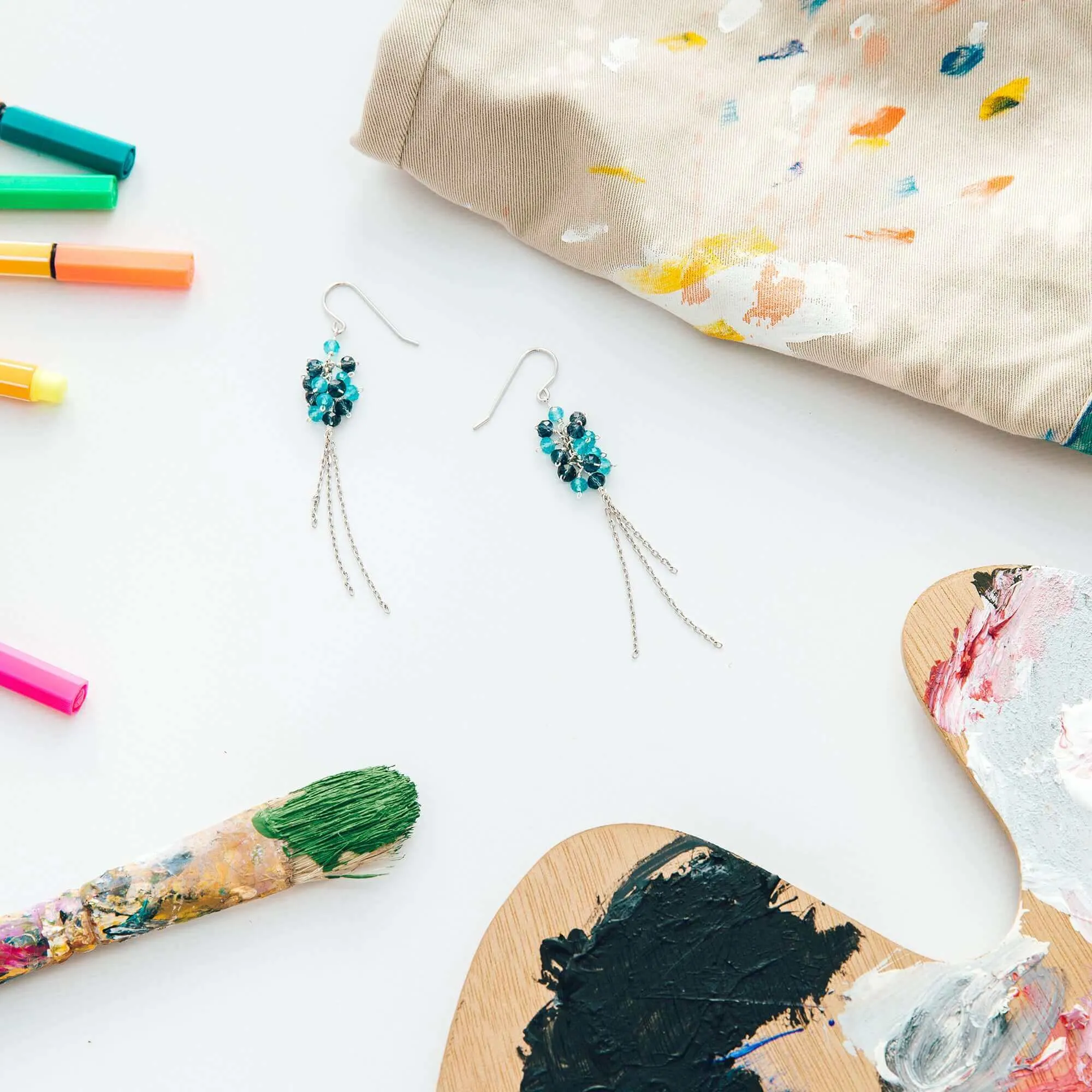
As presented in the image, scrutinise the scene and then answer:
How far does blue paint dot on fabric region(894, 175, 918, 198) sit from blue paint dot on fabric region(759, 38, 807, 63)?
113 millimetres

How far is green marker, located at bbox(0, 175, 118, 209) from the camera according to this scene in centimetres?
79

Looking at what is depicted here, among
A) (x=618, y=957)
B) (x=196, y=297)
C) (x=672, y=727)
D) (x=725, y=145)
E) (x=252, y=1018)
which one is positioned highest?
(x=725, y=145)

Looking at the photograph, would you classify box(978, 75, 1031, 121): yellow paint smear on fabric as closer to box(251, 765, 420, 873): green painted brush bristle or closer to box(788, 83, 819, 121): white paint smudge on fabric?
box(788, 83, 819, 121): white paint smudge on fabric

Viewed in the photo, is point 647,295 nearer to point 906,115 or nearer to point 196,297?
point 906,115

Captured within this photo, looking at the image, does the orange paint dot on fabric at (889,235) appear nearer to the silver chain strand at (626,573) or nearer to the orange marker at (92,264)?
the silver chain strand at (626,573)

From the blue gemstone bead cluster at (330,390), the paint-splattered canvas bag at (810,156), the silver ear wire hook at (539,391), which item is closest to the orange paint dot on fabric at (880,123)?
the paint-splattered canvas bag at (810,156)

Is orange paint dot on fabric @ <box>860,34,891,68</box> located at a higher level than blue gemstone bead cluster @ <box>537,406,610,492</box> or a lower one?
higher

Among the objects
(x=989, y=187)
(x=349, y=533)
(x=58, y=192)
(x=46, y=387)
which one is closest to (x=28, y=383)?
(x=46, y=387)

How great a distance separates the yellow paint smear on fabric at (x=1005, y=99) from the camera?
0.75m

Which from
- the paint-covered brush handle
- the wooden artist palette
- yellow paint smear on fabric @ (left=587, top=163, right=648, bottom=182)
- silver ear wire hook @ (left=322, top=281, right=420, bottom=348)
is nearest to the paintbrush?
the paint-covered brush handle

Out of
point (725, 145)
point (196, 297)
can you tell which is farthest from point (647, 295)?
point (196, 297)

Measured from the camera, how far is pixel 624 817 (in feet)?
2.38

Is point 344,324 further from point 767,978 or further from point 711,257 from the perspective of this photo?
point 767,978

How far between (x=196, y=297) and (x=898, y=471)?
514 mm
